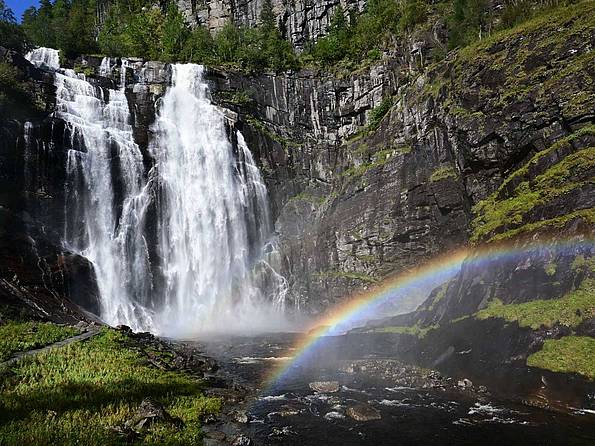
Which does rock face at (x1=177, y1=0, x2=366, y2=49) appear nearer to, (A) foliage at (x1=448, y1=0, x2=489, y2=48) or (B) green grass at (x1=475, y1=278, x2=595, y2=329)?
(A) foliage at (x1=448, y1=0, x2=489, y2=48)

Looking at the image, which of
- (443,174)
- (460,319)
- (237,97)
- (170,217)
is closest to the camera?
(460,319)

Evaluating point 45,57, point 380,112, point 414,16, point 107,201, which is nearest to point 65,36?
point 45,57

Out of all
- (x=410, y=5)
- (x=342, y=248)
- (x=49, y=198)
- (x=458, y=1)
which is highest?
(x=410, y=5)

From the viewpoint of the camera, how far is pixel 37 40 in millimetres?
68250

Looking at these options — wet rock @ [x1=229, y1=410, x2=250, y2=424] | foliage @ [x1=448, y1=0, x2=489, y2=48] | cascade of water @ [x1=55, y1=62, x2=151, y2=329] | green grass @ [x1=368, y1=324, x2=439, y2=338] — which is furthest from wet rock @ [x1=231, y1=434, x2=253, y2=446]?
foliage @ [x1=448, y1=0, x2=489, y2=48]

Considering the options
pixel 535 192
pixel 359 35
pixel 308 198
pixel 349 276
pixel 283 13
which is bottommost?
pixel 349 276

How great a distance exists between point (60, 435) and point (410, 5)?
208 ft

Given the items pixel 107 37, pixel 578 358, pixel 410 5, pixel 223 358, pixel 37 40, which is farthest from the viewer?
pixel 107 37

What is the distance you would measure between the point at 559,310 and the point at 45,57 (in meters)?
67.8

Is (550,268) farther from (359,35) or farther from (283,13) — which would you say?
(283,13)

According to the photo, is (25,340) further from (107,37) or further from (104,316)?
(107,37)

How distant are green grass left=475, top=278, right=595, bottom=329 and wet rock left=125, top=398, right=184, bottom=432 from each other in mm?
15475

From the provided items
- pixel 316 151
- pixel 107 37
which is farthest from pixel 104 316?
pixel 107 37

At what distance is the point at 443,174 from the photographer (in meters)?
40.8
